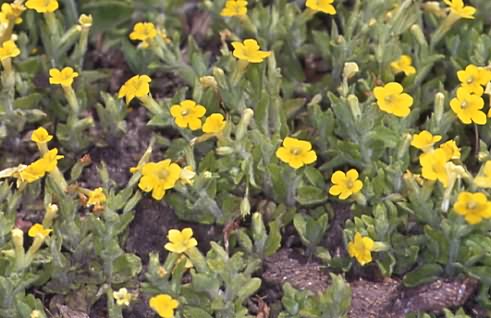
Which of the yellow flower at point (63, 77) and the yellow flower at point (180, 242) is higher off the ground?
the yellow flower at point (63, 77)

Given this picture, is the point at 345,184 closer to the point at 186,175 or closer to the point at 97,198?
the point at 186,175

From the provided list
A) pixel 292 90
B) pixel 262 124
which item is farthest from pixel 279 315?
pixel 292 90

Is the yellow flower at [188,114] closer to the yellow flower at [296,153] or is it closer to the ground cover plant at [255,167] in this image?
the ground cover plant at [255,167]

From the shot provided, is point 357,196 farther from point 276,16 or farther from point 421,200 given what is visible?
point 276,16

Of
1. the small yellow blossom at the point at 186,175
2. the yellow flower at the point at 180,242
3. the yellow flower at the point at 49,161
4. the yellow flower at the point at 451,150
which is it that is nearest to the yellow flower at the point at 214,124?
the small yellow blossom at the point at 186,175

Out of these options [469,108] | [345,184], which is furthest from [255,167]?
[469,108]

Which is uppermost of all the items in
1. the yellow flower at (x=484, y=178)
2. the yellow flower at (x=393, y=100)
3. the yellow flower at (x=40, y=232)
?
the yellow flower at (x=393, y=100)
